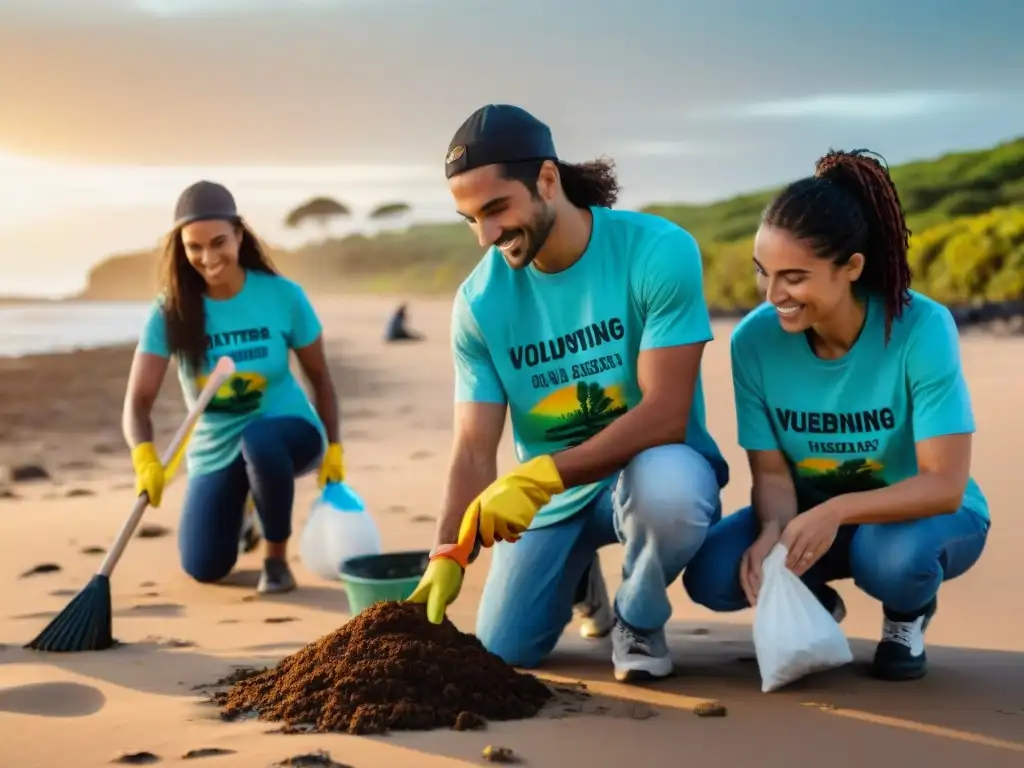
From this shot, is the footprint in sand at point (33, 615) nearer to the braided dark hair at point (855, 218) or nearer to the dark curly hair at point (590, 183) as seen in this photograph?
the dark curly hair at point (590, 183)

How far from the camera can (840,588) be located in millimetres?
3814

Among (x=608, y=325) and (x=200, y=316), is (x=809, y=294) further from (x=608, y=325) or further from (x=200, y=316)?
(x=200, y=316)

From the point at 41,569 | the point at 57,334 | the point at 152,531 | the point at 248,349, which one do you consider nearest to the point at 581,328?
the point at 248,349

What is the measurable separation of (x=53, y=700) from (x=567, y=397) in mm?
1401

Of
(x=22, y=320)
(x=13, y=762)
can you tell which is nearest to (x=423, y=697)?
(x=13, y=762)

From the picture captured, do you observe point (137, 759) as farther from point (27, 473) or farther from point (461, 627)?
point (27, 473)

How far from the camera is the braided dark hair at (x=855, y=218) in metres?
2.65

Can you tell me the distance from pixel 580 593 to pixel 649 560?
625mm

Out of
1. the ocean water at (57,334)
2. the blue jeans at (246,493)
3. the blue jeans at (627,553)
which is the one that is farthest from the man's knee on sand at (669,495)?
the ocean water at (57,334)

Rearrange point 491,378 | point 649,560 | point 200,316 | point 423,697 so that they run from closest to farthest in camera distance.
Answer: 1. point 423,697
2. point 649,560
3. point 491,378
4. point 200,316

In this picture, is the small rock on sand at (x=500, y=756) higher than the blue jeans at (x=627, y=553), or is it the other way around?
the blue jeans at (x=627, y=553)

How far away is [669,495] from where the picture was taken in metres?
2.78

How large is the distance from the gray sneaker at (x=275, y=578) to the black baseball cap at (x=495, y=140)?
1757 mm

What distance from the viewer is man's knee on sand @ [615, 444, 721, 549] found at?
279cm
